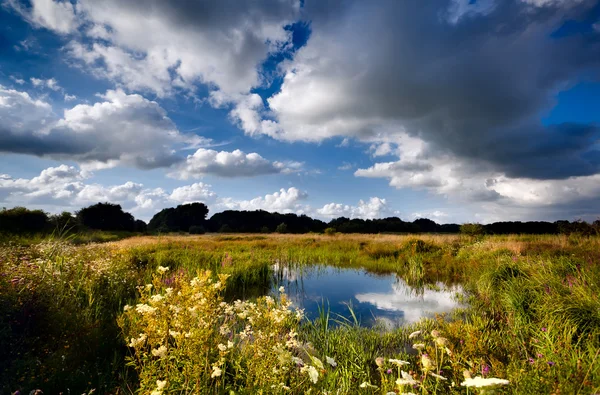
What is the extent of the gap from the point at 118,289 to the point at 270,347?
685 cm

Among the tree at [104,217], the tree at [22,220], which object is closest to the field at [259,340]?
the tree at [22,220]

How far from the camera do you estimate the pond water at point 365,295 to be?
8430 millimetres

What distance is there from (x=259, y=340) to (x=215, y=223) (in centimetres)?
7488

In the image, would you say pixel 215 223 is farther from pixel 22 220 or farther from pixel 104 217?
pixel 22 220

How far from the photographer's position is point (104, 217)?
181ft

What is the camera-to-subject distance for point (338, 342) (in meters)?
5.99

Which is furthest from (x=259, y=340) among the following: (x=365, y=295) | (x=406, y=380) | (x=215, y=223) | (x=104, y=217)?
(x=215, y=223)

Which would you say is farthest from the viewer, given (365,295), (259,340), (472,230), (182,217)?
(182,217)

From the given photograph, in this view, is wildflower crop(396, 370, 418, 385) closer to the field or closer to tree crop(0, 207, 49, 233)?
the field

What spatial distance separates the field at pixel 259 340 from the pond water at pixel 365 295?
81 cm

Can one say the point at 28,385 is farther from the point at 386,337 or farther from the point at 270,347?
the point at 386,337

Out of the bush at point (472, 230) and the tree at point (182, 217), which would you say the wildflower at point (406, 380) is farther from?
the tree at point (182, 217)

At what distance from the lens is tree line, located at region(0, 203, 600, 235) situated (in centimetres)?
3072

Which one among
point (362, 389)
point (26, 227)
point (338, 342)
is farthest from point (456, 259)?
point (26, 227)
